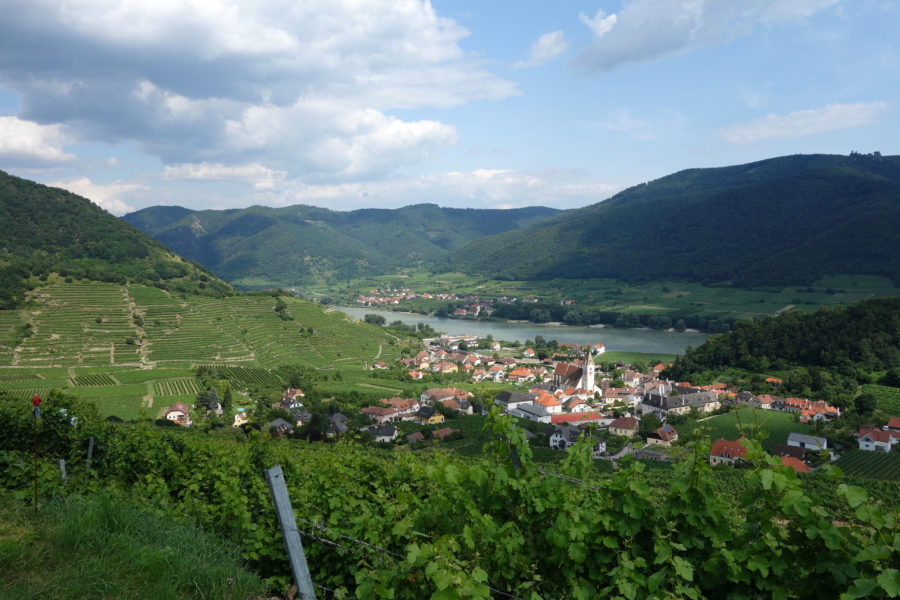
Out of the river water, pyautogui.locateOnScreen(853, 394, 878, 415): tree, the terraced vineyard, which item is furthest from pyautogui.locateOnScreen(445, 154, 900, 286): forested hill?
the terraced vineyard

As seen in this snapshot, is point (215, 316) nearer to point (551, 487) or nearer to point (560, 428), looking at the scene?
point (560, 428)

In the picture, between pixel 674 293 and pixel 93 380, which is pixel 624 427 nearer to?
pixel 93 380

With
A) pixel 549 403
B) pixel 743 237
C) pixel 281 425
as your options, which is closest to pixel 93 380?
pixel 281 425

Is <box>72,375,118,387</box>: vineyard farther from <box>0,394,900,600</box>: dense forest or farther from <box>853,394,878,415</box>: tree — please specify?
<box>853,394,878,415</box>: tree

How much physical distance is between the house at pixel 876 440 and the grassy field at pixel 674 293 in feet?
140

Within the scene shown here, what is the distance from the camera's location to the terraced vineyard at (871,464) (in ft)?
67.0

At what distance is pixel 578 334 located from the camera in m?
68.3

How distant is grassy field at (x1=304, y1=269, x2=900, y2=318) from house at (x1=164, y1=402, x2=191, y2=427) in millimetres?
63239

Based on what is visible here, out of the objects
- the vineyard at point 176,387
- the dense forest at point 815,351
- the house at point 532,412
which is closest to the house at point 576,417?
the house at point 532,412

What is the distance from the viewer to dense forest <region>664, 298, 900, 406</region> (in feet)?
118

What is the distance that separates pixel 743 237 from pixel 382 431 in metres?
113

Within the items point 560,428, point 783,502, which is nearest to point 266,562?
point 783,502

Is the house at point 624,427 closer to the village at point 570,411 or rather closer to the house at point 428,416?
the village at point 570,411

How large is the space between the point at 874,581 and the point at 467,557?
5.62 ft
